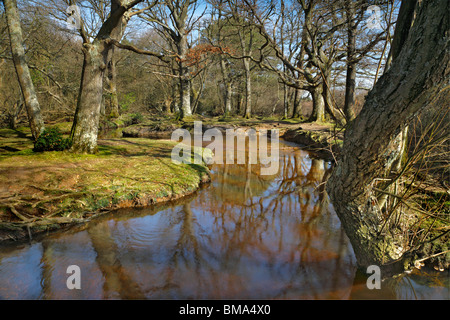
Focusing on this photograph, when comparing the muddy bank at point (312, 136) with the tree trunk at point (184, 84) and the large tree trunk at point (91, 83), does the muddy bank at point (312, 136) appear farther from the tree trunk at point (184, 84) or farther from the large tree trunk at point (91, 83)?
the large tree trunk at point (91, 83)

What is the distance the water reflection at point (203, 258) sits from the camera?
2.94 meters

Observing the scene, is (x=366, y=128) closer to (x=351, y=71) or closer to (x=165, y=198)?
(x=165, y=198)

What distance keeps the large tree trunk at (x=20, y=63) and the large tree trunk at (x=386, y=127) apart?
8089mm

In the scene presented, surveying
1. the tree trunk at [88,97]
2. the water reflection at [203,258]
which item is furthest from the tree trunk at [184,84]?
the water reflection at [203,258]

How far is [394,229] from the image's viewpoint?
2953mm

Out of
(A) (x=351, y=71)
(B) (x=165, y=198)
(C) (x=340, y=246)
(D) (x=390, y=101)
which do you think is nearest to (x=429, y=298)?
(C) (x=340, y=246)

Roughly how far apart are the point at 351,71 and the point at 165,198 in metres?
9.87

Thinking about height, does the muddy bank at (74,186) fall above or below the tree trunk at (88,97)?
below

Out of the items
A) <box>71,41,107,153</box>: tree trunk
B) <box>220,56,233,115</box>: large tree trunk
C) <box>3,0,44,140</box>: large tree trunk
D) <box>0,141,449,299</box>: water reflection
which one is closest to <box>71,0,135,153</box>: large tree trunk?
<box>71,41,107,153</box>: tree trunk

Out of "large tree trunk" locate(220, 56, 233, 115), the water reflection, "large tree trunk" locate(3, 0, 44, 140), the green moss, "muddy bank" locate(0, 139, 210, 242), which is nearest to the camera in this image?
the water reflection

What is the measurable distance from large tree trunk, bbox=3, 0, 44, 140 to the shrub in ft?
2.74

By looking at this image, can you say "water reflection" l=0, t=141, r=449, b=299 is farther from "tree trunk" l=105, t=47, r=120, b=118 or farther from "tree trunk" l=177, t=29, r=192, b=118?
"tree trunk" l=105, t=47, r=120, b=118

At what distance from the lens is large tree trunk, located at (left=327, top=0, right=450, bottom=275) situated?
1.80 metres
